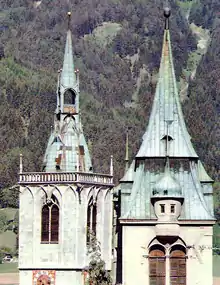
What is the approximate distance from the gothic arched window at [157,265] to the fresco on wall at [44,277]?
604 inches

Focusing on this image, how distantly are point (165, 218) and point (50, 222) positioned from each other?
58.9ft

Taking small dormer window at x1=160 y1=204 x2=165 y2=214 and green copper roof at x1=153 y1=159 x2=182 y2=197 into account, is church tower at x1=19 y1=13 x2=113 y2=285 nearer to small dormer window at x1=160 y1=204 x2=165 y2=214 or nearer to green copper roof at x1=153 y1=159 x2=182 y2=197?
small dormer window at x1=160 y1=204 x2=165 y2=214

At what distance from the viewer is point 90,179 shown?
10831 cm

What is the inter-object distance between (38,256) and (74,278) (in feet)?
10.5

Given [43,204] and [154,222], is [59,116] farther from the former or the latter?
[154,222]

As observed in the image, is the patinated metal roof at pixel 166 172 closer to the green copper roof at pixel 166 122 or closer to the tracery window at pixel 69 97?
the green copper roof at pixel 166 122

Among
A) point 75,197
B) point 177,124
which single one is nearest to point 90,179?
point 75,197

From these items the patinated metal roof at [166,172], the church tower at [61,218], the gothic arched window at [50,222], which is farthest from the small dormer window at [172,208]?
A: the gothic arched window at [50,222]

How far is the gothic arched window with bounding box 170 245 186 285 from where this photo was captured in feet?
301

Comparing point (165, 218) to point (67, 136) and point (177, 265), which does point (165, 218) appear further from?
point (67, 136)

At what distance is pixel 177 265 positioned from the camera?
303 ft

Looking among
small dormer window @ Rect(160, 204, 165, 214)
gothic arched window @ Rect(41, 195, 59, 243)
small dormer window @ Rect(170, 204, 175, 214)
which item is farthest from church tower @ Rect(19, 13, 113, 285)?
small dormer window @ Rect(170, 204, 175, 214)

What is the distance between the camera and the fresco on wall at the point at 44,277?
105875mm

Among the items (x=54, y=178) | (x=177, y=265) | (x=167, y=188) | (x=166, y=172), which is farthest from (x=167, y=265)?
(x=54, y=178)
